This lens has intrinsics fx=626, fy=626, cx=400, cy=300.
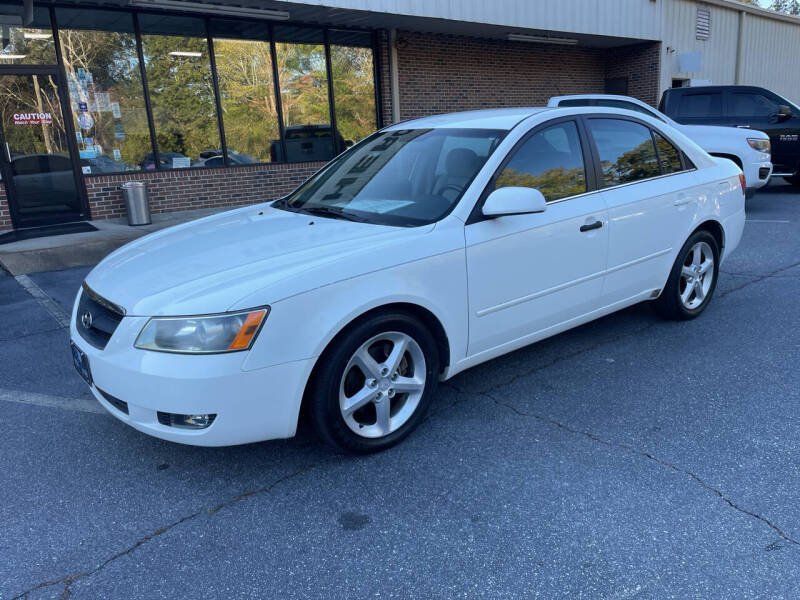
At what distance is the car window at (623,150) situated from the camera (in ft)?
13.6

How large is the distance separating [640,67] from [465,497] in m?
17.4

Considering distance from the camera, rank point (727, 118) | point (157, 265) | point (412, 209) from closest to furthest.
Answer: point (157, 265) → point (412, 209) → point (727, 118)

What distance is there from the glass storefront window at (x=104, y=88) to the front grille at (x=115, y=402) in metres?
8.08

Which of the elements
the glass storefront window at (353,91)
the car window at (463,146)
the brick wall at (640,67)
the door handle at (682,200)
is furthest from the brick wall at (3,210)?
the brick wall at (640,67)

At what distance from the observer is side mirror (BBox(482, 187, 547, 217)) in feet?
10.8

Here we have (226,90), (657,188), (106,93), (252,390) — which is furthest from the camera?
(226,90)

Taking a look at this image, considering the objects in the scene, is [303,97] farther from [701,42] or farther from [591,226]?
[701,42]

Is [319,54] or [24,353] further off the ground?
[319,54]

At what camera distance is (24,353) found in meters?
4.82

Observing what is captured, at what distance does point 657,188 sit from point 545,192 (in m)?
1.14

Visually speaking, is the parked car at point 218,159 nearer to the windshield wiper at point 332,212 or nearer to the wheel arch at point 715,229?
the windshield wiper at point 332,212

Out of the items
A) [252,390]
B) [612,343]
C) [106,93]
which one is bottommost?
[612,343]

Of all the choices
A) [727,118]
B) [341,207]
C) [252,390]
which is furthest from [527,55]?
[252,390]

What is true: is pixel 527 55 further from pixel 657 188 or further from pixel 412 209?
pixel 412 209
